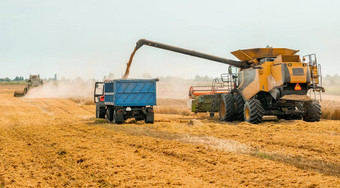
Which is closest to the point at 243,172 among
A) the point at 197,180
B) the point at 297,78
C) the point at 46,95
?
the point at 197,180

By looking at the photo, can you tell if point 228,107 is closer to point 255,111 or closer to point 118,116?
point 255,111

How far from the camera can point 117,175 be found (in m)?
7.77

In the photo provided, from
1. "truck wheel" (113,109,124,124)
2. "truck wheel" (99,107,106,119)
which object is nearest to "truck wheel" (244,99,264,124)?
"truck wheel" (113,109,124,124)

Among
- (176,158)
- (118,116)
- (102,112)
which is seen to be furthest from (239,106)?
(176,158)

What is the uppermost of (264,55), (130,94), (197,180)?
(264,55)

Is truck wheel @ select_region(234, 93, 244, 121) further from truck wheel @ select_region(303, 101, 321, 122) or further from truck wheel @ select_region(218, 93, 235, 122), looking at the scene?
truck wheel @ select_region(303, 101, 321, 122)

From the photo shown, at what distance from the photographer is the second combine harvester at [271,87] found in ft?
53.0

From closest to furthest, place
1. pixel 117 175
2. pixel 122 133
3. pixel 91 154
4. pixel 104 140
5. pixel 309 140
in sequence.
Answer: pixel 117 175 < pixel 91 154 < pixel 309 140 < pixel 104 140 < pixel 122 133

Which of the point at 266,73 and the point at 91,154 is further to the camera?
the point at 266,73

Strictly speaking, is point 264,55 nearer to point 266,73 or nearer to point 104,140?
point 266,73

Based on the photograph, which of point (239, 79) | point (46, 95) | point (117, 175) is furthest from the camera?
point (46, 95)

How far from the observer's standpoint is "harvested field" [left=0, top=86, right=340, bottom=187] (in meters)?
7.39

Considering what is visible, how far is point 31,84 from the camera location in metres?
52.7

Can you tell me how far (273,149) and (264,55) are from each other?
8.83 meters
